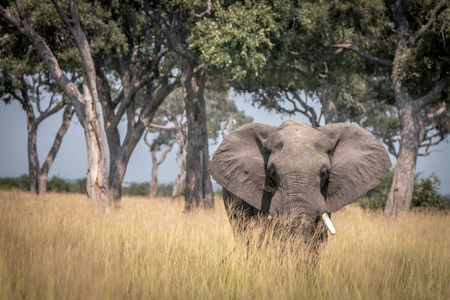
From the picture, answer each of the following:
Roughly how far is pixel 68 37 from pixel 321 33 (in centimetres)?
913

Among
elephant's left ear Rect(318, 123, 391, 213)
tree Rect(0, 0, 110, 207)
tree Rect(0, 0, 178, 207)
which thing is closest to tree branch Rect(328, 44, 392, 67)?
tree Rect(0, 0, 178, 207)

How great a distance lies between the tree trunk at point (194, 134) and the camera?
14961 millimetres

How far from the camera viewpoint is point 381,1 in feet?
50.4

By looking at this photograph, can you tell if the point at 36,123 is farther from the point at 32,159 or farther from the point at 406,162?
the point at 406,162

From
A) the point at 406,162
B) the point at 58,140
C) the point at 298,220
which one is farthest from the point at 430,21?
the point at 58,140

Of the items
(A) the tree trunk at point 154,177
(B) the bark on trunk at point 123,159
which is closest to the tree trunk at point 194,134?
(B) the bark on trunk at point 123,159

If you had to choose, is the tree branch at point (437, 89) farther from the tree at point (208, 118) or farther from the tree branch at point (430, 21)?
the tree at point (208, 118)

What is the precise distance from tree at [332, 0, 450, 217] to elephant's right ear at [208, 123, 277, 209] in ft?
30.7

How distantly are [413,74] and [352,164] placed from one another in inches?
377

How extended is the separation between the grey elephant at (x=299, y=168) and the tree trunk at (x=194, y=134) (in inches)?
324

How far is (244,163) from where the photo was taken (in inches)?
240

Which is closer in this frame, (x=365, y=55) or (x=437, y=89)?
(x=437, y=89)

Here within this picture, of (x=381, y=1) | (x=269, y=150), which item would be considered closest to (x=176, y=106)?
(x=381, y=1)

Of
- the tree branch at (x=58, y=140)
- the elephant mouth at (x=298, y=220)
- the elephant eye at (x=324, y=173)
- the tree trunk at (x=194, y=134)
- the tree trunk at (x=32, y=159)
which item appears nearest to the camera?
the elephant mouth at (x=298, y=220)
